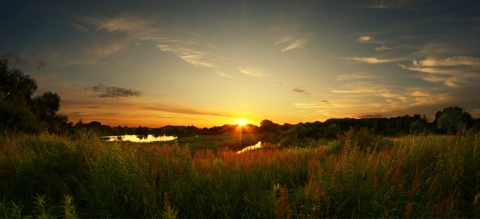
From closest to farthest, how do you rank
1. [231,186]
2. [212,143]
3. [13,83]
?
[231,186]
[212,143]
[13,83]

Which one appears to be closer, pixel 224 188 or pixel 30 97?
pixel 224 188

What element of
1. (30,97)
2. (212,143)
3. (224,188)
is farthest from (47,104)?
(224,188)

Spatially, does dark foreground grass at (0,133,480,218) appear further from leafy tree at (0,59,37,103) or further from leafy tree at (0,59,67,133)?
leafy tree at (0,59,37,103)

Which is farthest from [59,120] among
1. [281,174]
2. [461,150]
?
[461,150]

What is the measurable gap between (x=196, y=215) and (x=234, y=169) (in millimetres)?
2282

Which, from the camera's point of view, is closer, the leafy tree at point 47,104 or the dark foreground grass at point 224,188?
the dark foreground grass at point 224,188

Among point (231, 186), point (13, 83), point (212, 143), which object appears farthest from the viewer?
point (13, 83)

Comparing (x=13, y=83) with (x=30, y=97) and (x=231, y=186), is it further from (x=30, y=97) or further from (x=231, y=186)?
(x=231, y=186)

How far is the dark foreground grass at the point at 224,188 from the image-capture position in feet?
19.2

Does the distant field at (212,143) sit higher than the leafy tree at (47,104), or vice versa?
the leafy tree at (47,104)

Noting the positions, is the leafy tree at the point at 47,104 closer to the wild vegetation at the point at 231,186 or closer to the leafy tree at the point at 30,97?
the leafy tree at the point at 30,97

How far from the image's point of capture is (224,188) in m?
6.77

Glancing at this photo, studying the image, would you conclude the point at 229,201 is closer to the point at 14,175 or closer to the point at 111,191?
the point at 111,191

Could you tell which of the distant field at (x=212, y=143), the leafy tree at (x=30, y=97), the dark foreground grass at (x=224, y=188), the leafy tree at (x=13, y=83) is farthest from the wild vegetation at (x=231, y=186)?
the leafy tree at (x=13, y=83)
